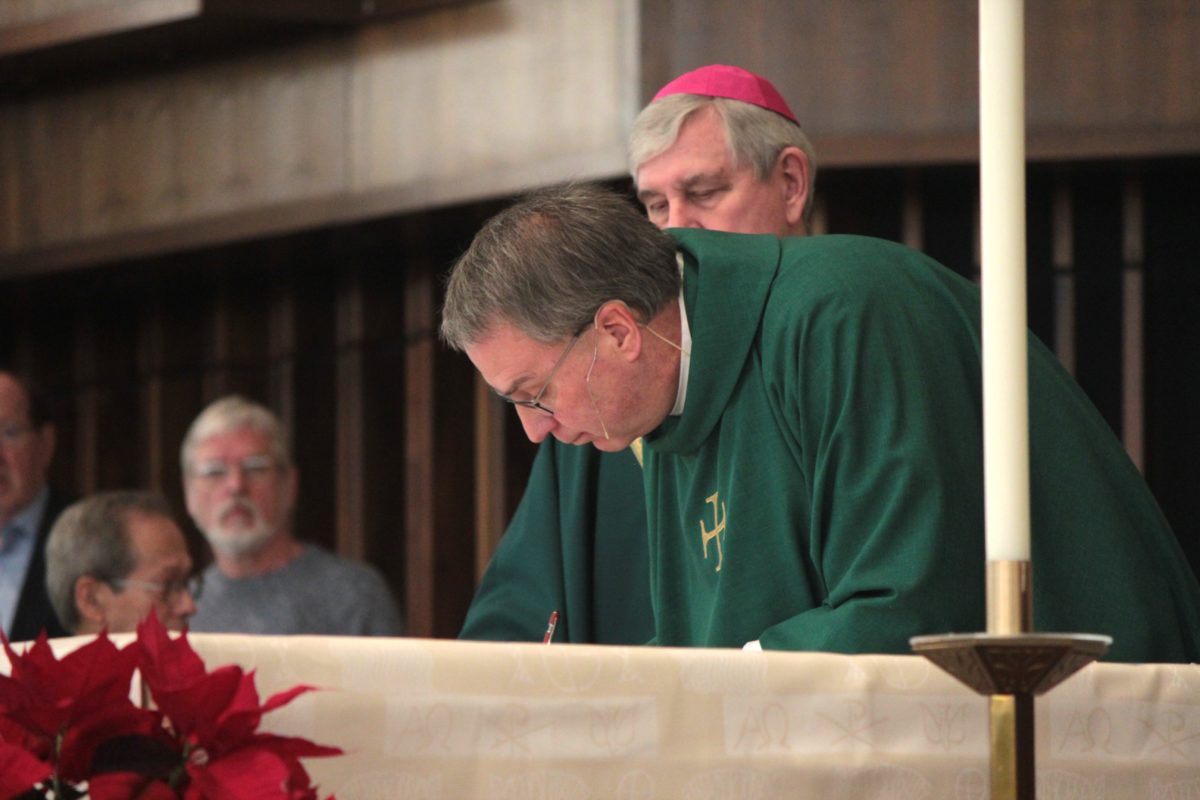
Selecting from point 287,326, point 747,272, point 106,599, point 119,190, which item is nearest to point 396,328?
point 287,326

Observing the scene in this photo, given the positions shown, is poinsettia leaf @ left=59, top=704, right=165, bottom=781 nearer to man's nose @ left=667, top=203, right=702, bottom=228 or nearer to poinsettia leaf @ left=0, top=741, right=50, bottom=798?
poinsettia leaf @ left=0, top=741, right=50, bottom=798

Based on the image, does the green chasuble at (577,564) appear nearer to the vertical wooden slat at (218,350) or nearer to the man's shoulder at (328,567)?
the man's shoulder at (328,567)

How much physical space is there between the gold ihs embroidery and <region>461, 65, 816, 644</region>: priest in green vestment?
0.45m

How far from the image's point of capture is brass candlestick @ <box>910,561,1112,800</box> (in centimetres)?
118

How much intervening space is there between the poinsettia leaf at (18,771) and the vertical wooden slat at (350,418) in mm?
5892

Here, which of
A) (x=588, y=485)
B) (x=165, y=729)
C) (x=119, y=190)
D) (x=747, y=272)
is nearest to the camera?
(x=165, y=729)

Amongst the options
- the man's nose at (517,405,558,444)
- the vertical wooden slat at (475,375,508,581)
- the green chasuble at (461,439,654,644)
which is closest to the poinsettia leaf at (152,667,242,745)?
the man's nose at (517,405,558,444)

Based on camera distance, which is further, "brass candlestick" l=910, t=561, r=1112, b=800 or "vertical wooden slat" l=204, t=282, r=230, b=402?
"vertical wooden slat" l=204, t=282, r=230, b=402

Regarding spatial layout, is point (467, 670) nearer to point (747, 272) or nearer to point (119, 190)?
point (747, 272)

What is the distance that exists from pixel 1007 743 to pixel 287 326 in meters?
6.32

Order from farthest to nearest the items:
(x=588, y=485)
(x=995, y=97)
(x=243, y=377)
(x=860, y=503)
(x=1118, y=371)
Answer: (x=243, y=377) < (x=1118, y=371) < (x=588, y=485) < (x=860, y=503) < (x=995, y=97)

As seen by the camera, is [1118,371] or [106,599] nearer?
[106,599]

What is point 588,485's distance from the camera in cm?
326

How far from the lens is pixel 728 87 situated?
377cm
